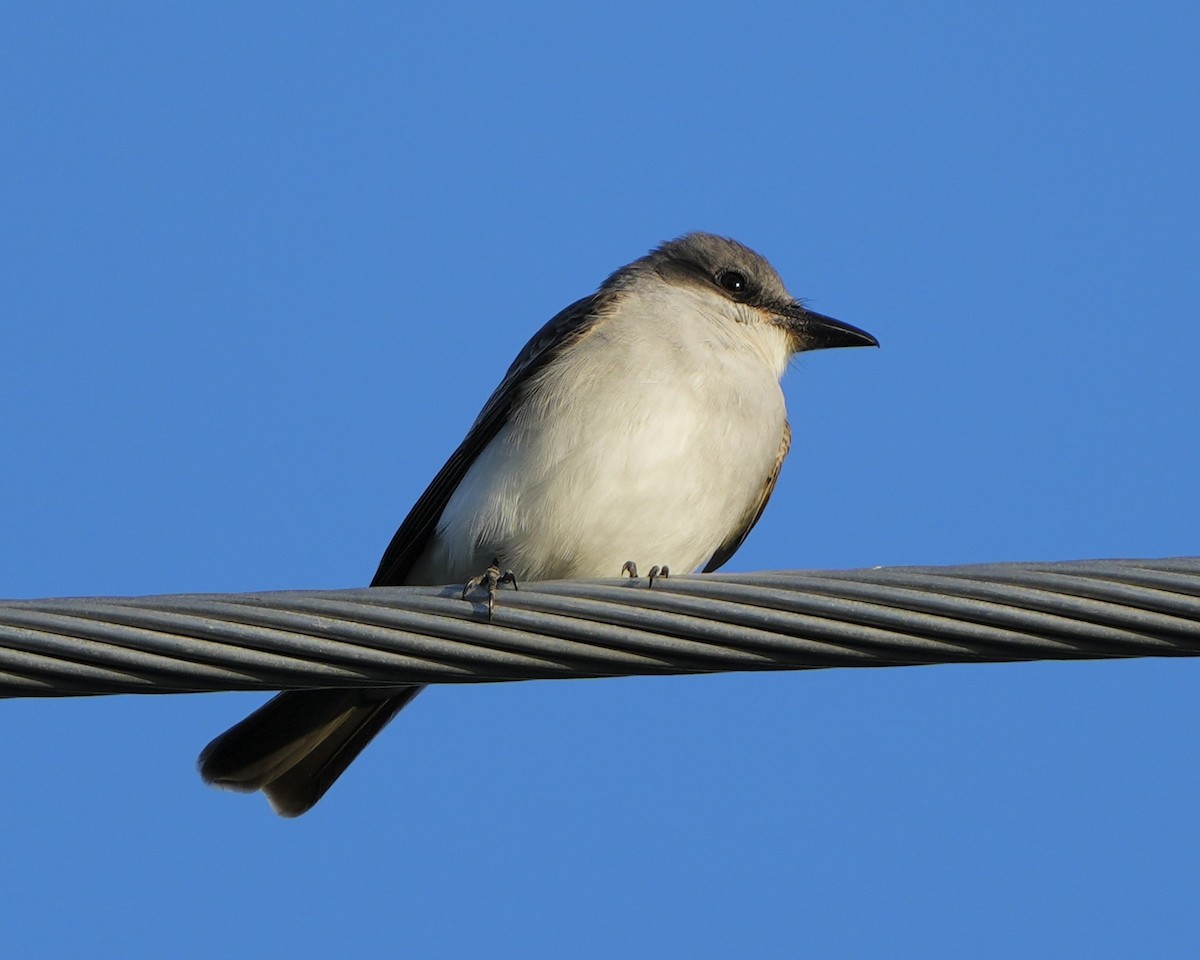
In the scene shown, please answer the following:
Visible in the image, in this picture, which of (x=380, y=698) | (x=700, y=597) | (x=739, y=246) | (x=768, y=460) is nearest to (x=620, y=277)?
(x=739, y=246)

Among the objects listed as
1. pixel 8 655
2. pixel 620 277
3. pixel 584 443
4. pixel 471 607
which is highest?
pixel 620 277

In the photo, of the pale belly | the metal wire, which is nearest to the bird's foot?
the pale belly

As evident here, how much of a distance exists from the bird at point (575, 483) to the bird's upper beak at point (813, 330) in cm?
81

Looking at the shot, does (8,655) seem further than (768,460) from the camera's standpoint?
No

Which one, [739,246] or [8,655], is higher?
[739,246]

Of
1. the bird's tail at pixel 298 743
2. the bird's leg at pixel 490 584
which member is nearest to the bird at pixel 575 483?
the bird's tail at pixel 298 743

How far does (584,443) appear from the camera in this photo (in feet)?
19.3

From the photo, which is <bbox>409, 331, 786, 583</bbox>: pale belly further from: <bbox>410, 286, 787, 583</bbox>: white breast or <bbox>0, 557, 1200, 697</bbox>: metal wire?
<bbox>0, 557, 1200, 697</bbox>: metal wire

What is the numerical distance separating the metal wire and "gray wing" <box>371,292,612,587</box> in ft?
8.51

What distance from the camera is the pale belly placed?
586cm

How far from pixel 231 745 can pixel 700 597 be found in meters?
2.56

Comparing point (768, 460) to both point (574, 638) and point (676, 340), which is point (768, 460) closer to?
point (676, 340)

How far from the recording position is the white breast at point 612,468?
587 cm

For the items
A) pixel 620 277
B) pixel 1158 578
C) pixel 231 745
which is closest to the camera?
pixel 1158 578
